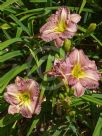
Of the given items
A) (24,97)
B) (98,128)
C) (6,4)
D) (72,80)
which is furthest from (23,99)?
(6,4)

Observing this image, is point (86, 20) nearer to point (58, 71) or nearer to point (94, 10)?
point (94, 10)

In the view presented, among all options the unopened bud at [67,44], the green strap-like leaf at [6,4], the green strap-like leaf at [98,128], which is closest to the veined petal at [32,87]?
the unopened bud at [67,44]

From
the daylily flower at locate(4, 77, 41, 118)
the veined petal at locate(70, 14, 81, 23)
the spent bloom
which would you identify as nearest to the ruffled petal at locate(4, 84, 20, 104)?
the daylily flower at locate(4, 77, 41, 118)

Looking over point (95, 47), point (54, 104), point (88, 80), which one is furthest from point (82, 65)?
point (95, 47)

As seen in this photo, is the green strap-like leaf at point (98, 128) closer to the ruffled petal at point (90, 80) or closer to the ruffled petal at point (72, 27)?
the ruffled petal at point (90, 80)

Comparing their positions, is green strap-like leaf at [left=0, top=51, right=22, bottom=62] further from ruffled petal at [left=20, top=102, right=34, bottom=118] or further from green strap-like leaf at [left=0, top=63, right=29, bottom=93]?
ruffled petal at [left=20, top=102, right=34, bottom=118]

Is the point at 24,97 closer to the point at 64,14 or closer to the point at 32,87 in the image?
the point at 32,87
